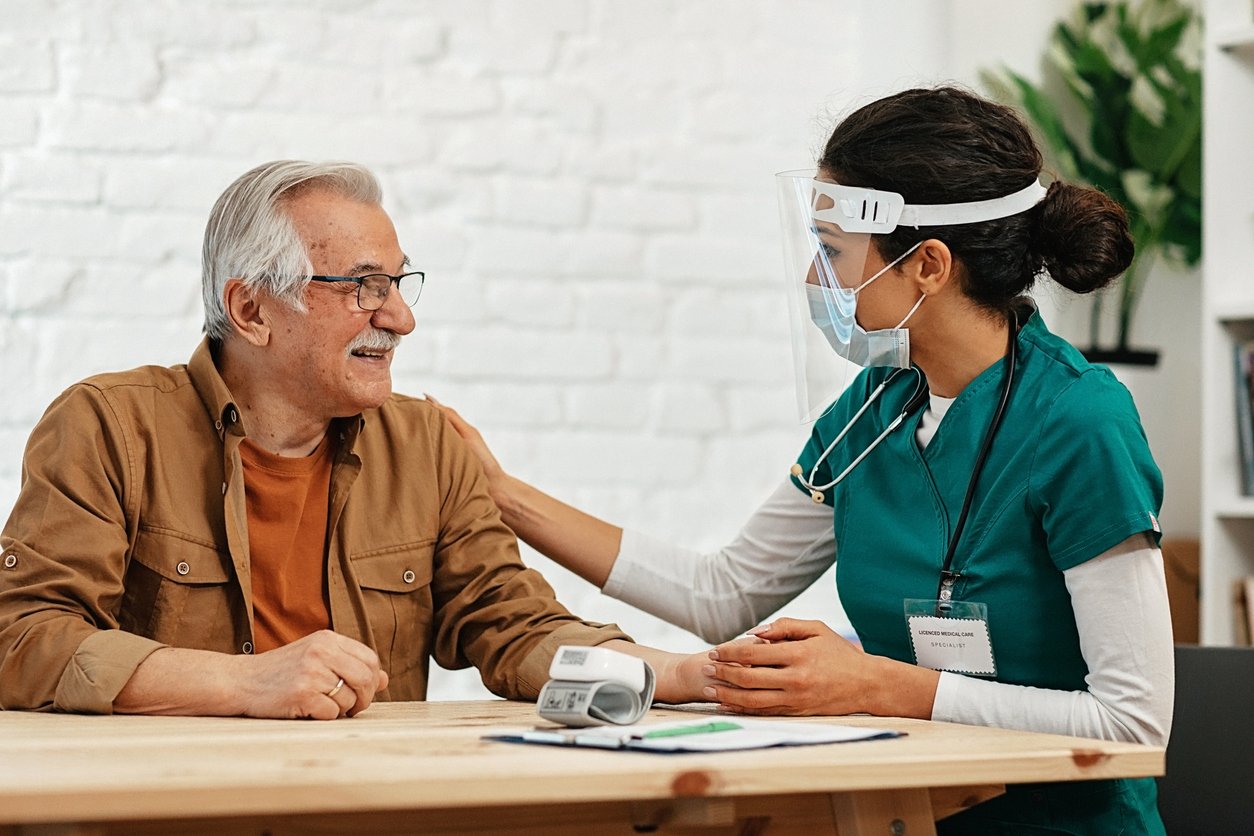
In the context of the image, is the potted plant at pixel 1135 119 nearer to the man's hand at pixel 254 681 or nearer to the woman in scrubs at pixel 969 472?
the woman in scrubs at pixel 969 472

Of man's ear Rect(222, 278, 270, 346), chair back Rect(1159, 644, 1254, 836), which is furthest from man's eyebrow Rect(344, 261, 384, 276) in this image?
chair back Rect(1159, 644, 1254, 836)

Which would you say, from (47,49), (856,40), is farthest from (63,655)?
(856,40)

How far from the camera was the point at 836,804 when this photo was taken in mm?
1242

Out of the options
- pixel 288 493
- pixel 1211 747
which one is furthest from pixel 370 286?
pixel 1211 747

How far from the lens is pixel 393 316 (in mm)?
1966

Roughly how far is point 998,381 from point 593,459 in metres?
1.13

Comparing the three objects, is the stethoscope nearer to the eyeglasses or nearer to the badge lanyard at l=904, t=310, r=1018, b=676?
the badge lanyard at l=904, t=310, r=1018, b=676

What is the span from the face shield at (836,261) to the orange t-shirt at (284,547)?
0.69m

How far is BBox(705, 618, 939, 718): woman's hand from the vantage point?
5.19 feet

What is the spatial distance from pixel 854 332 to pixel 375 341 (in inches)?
25.4

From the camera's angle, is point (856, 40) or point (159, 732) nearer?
point (159, 732)

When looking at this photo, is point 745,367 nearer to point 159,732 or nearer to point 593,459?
point 593,459

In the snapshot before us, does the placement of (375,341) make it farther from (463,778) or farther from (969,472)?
(463,778)

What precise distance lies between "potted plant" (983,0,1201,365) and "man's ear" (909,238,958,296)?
1.37 meters
